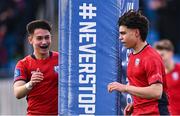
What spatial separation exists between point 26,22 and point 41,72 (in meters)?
6.41

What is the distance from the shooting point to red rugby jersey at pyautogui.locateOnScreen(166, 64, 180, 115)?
10.9 metres

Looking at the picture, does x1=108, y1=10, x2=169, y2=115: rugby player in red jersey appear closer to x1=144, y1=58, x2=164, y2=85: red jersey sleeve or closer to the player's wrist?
→ x1=144, y1=58, x2=164, y2=85: red jersey sleeve

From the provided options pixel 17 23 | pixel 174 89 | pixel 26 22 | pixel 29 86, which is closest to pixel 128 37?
pixel 29 86

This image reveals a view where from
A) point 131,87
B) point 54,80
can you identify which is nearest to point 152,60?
point 131,87

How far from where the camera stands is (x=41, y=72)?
884cm

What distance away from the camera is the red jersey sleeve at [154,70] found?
7.31 m

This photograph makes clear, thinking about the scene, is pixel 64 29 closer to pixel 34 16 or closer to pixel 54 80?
pixel 54 80

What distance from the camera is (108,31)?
324 inches

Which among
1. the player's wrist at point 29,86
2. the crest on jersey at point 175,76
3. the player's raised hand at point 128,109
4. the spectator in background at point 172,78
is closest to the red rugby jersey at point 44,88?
the player's wrist at point 29,86

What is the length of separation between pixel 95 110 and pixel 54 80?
836 millimetres

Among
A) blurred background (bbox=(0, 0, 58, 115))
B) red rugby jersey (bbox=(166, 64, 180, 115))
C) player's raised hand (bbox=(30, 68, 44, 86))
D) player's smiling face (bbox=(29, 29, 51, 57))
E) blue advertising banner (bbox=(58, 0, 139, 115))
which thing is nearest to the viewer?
blue advertising banner (bbox=(58, 0, 139, 115))

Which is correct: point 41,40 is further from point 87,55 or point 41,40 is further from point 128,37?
point 128,37

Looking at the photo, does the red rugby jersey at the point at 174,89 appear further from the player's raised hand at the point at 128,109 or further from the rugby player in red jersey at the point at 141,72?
the rugby player in red jersey at the point at 141,72

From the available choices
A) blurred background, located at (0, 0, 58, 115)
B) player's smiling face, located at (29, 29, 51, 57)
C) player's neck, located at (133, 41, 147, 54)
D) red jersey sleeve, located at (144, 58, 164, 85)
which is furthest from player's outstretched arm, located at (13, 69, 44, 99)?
blurred background, located at (0, 0, 58, 115)
